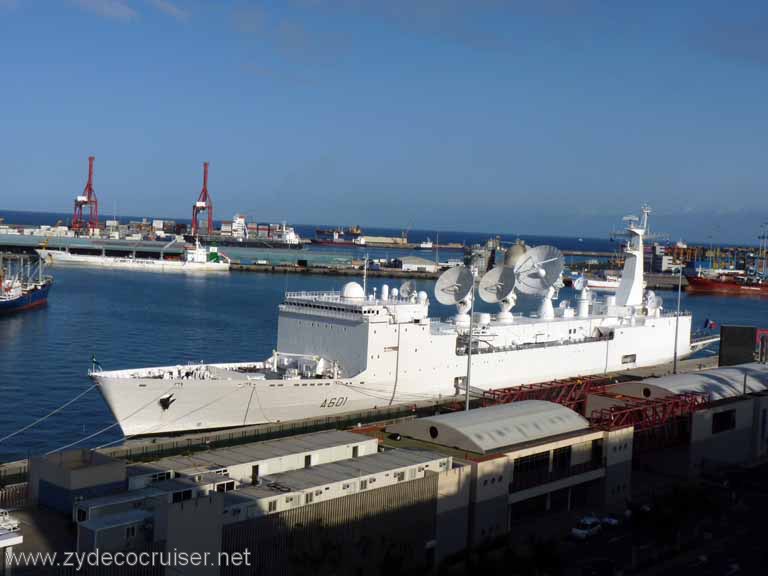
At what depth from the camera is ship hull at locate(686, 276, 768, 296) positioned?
3204 inches

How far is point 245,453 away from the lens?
1391cm

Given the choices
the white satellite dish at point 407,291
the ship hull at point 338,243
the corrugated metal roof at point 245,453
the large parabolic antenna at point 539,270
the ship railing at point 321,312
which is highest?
the large parabolic antenna at point 539,270

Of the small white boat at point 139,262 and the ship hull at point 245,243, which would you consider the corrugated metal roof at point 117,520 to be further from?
the ship hull at point 245,243

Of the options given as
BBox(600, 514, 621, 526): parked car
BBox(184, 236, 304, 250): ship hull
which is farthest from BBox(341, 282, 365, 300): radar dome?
BBox(184, 236, 304, 250): ship hull

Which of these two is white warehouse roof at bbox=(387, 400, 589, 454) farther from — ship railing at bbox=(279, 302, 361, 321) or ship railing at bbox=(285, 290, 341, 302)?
ship railing at bbox=(285, 290, 341, 302)

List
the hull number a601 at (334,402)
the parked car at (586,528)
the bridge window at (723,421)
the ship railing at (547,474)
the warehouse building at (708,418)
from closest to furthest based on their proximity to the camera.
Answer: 1. the parked car at (586,528)
2. the ship railing at (547,474)
3. the warehouse building at (708,418)
4. the bridge window at (723,421)
5. the hull number a601 at (334,402)

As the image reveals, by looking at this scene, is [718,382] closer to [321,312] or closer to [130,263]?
[321,312]

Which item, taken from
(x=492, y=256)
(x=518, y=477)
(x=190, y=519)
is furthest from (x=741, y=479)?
(x=492, y=256)

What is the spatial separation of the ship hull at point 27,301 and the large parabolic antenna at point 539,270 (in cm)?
2873

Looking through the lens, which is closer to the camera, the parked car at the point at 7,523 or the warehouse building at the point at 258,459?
the parked car at the point at 7,523

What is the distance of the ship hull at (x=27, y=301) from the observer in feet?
148

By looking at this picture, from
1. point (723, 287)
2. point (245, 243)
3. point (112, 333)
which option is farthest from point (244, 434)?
point (245, 243)

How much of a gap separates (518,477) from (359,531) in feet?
13.5

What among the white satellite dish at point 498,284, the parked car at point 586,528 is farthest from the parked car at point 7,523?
the white satellite dish at point 498,284
